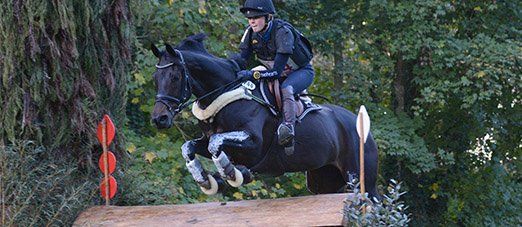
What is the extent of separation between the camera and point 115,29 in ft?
32.0

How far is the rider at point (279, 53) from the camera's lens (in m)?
9.45

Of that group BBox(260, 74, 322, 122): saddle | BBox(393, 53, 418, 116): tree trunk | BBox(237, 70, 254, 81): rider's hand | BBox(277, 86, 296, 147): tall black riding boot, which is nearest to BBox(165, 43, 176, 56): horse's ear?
BBox(237, 70, 254, 81): rider's hand

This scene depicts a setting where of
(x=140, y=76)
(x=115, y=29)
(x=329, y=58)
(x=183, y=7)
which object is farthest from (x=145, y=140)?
(x=115, y=29)

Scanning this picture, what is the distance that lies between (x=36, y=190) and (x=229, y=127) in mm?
1708

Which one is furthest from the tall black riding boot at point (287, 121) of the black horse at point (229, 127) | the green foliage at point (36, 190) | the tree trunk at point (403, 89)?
the tree trunk at point (403, 89)

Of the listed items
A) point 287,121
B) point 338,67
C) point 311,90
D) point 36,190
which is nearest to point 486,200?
point 311,90

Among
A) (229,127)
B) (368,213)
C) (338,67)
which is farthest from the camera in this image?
(338,67)

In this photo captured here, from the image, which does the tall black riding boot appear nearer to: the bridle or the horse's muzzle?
the bridle

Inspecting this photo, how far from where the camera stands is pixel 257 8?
9445 millimetres

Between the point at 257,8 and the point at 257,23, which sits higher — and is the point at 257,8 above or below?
above

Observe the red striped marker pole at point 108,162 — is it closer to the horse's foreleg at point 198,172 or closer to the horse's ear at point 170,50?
the horse's foreleg at point 198,172

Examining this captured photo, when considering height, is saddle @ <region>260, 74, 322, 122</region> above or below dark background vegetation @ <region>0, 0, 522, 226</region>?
above

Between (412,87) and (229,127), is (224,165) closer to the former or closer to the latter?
(229,127)

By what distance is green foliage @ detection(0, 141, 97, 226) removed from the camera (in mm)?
8523
